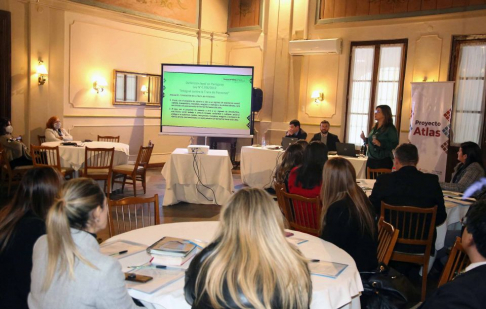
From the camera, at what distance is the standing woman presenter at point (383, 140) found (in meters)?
6.28

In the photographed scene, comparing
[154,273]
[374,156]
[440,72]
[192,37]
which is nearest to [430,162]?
[440,72]

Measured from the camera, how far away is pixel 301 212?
362 centimetres

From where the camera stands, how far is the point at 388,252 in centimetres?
272

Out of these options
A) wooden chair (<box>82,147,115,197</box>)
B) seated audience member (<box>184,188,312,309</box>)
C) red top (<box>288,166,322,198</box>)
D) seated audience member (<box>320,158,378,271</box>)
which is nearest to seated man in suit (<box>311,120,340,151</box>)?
wooden chair (<box>82,147,115,197</box>)

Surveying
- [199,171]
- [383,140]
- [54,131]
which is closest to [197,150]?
[199,171]

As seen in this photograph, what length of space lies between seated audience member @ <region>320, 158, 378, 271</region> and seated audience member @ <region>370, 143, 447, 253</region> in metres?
1.00

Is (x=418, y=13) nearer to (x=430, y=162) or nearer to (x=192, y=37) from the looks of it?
(x=430, y=162)

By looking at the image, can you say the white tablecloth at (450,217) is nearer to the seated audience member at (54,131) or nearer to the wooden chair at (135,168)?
the wooden chair at (135,168)

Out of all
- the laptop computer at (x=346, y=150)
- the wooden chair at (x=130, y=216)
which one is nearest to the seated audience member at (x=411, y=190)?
the wooden chair at (x=130, y=216)

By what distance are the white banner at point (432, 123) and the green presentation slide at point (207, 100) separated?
2.96 meters

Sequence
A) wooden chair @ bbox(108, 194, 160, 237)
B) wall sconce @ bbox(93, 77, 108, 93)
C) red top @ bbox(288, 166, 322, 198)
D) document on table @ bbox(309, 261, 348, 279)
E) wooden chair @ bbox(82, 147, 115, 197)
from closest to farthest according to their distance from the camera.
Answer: document on table @ bbox(309, 261, 348, 279) < wooden chair @ bbox(108, 194, 160, 237) < red top @ bbox(288, 166, 322, 198) < wooden chair @ bbox(82, 147, 115, 197) < wall sconce @ bbox(93, 77, 108, 93)

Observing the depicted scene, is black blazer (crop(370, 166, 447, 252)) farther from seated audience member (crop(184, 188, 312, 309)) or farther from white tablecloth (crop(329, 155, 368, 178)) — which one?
white tablecloth (crop(329, 155, 368, 178))

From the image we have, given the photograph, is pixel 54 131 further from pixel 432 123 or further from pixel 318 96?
pixel 432 123

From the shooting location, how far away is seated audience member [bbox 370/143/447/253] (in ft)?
12.2
